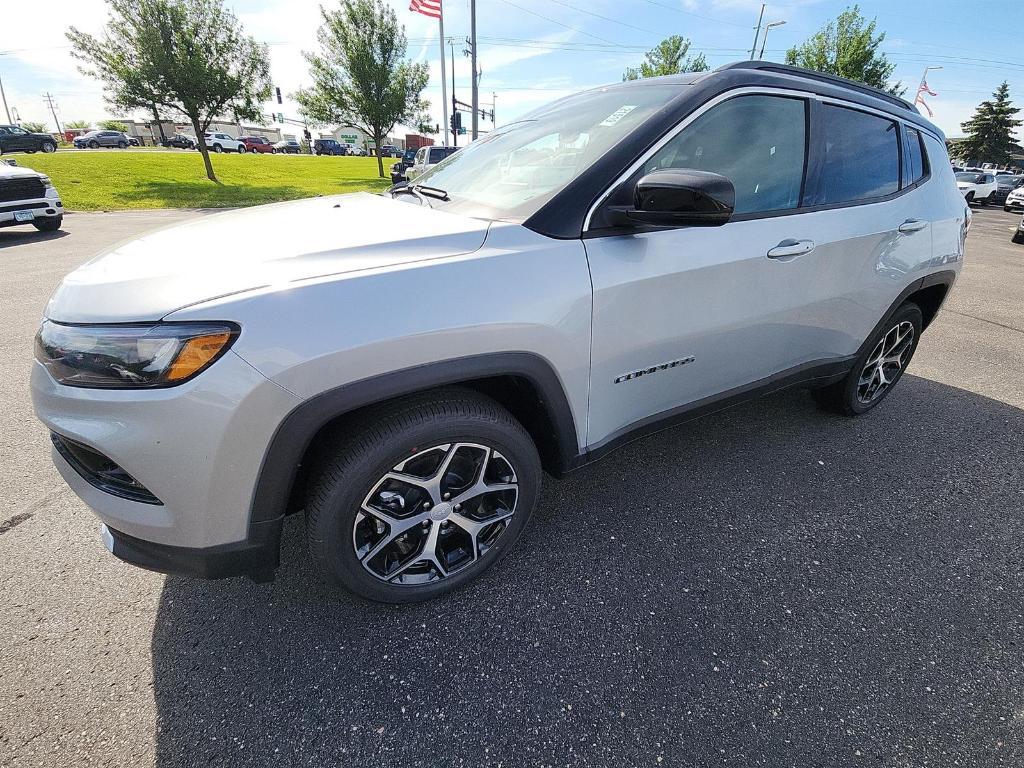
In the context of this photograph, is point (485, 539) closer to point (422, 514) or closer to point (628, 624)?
point (422, 514)

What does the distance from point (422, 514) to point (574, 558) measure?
0.72 m

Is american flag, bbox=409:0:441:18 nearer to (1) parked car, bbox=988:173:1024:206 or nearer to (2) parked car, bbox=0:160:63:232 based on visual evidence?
(2) parked car, bbox=0:160:63:232

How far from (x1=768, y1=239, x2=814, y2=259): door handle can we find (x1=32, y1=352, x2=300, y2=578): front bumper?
1.95 meters

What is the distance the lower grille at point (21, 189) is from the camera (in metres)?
8.30

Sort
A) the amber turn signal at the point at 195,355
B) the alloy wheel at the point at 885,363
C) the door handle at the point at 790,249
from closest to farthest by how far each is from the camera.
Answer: the amber turn signal at the point at 195,355, the door handle at the point at 790,249, the alloy wheel at the point at 885,363

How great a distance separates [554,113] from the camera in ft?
8.28

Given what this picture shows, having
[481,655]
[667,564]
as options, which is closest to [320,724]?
[481,655]

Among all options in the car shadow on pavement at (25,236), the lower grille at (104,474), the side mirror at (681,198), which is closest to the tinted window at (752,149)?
the side mirror at (681,198)

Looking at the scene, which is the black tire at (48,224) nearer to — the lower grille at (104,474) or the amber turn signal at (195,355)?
the lower grille at (104,474)

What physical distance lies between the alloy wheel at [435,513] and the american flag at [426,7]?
20964mm

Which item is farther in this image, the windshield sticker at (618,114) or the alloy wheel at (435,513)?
the windshield sticker at (618,114)

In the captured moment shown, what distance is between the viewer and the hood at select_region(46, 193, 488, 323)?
4.59 ft

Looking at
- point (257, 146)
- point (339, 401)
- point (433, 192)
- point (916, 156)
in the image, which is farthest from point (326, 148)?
point (339, 401)

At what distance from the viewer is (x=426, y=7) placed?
1786 centimetres
